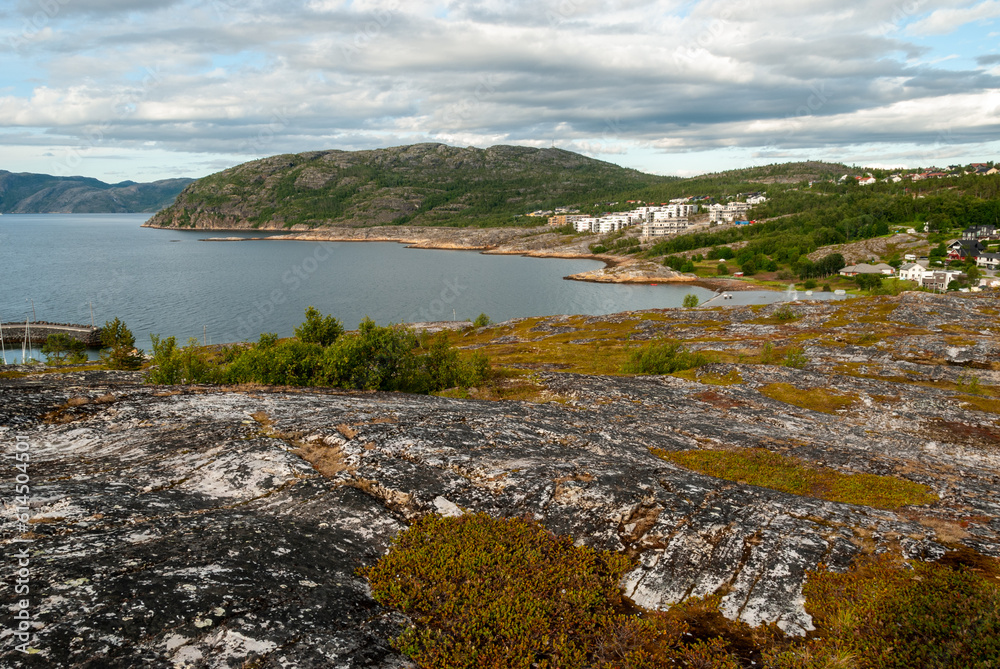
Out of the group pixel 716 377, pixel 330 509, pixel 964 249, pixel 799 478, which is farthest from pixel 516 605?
pixel 964 249

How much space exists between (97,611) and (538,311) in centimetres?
13821

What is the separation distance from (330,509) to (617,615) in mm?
6561

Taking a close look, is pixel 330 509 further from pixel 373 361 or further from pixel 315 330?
pixel 315 330

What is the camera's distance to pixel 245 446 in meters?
14.0

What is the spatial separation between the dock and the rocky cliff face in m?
110

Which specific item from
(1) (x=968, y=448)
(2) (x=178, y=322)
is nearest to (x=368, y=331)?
(1) (x=968, y=448)

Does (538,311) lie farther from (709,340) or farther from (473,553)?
(473,553)

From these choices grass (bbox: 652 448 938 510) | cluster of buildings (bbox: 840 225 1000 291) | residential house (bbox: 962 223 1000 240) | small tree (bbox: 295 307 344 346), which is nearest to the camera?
grass (bbox: 652 448 938 510)

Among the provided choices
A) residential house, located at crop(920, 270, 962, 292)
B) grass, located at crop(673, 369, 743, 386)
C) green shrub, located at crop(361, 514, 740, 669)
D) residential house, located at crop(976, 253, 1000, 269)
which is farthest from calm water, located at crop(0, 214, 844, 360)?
green shrub, located at crop(361, 514, 740, 669)

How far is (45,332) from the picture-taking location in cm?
10544

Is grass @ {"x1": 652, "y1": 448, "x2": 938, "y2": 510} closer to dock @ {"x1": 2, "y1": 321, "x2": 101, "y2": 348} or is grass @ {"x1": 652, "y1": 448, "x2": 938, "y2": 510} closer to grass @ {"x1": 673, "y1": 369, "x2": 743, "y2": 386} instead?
grass @ {"x1": 673, "y1": 369, "x2": 743, "y2": 386}

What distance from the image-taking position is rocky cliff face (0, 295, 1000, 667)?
7797mm

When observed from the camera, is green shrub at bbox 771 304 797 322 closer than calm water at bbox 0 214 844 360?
Yes

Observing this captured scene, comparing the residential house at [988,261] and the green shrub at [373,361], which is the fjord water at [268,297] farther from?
the green shrub at [373,361]
